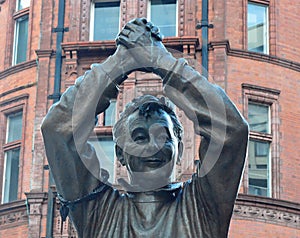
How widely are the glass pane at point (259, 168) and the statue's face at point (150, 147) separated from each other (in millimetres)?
21633

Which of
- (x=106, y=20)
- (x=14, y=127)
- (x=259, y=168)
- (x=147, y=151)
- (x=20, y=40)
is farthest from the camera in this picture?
(x=20, y=40)

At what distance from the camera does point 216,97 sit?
452 cm

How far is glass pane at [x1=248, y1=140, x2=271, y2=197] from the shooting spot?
26312 mm

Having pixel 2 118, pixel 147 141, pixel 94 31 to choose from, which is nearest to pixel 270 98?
pixel 94 31

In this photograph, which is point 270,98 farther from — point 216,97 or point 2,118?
point 216,97

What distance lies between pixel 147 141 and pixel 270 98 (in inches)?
888

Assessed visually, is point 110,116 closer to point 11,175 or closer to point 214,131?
point 11,175

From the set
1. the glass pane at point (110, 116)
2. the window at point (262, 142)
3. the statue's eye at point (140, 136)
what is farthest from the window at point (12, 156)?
the statue's eye at point (140, 136)

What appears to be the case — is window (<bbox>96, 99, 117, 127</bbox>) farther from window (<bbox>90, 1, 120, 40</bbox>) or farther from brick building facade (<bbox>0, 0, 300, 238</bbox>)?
window (<bbox>90, 1, 120, 40</bbox>)

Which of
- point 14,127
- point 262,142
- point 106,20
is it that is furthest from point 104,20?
point 262,142

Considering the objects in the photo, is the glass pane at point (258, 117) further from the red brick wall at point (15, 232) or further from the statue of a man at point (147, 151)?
the statue of a man at point (147, 151)

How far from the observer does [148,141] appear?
15.4ft

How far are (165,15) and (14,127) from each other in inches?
190

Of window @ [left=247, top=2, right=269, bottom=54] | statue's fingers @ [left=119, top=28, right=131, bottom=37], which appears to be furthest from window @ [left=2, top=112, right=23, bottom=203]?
statue's fingers @ [left=119, top=28, right=131, bottom=37]
